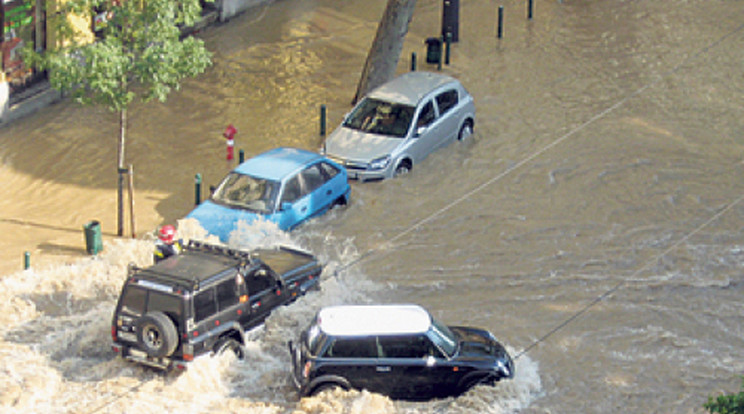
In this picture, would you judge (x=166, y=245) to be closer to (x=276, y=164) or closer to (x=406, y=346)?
(x=406, y=346)

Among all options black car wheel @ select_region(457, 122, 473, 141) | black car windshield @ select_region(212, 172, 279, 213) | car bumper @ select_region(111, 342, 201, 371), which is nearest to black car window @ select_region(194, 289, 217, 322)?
car bumper @ select_region(111, 342, 201, 371)

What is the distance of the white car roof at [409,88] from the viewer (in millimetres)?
20000

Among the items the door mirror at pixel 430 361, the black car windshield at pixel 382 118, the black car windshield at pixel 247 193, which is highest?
the black car windshield at pixel 382 118

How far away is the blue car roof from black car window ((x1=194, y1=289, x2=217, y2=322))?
4507 millimetres

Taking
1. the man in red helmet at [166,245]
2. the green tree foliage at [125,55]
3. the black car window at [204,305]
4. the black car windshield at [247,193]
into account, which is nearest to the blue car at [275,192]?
the black car windshield at [247,193]

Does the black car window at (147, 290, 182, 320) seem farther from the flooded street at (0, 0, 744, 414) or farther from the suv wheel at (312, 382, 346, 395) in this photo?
the suv wheel at (312, 382, 346, 395)

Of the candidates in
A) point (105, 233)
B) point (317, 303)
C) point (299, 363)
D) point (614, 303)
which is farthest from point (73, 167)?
point (614, 303)

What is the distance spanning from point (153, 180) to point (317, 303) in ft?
20.1

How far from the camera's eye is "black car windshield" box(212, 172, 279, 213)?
16.5 meters

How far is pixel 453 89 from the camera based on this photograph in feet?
67.7

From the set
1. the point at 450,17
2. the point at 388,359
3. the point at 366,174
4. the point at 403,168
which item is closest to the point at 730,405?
the point at 388,359

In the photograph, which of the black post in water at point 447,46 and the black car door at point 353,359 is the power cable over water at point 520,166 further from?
the black post in water at point 447,46

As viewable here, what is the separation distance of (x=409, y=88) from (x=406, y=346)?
930 cm

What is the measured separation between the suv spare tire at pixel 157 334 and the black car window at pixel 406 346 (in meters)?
2.53
